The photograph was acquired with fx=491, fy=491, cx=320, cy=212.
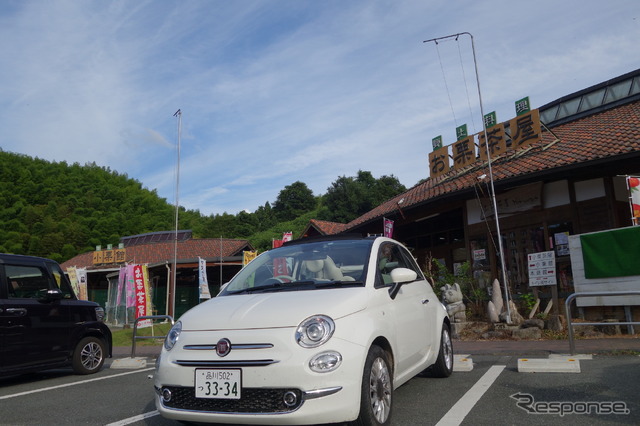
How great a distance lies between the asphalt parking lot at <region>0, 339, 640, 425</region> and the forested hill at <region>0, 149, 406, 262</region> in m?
49.4

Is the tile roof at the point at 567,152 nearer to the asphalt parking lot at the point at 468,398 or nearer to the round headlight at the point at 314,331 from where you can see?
the asphalt parking lot at the point at 468,398

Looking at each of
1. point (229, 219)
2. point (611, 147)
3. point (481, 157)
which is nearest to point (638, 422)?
point (611, 147)

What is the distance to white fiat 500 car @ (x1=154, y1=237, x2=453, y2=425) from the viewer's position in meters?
3.21

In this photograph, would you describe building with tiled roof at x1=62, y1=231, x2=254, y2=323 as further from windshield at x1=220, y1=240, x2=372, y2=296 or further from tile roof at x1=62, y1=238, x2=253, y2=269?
windshield at x1=220, y1=240, x2=372, y2=296

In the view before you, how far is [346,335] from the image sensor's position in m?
3.42

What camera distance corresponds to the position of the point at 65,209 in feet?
194

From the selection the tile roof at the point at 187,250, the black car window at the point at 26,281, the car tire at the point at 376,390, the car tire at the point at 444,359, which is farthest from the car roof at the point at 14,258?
the tile roof at the point at 187,250

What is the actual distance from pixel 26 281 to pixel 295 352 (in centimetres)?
564

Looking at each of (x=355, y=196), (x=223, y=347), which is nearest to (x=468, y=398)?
(x=223, y=347)

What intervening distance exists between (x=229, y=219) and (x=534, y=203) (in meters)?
65.7

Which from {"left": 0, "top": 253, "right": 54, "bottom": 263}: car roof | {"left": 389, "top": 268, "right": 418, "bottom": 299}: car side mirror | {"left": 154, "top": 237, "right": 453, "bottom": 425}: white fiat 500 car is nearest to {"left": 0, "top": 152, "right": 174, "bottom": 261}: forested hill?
{"left": 0, "top": 253, "right": 54, "bottom": 263}: car roof

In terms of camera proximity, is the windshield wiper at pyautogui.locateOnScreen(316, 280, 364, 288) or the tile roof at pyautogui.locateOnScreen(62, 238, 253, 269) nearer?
the windshield wiper at pyautogui.locateOnScreen(316, 280, 364, 288)

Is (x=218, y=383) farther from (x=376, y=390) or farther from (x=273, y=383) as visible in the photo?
(x=376, y=390)

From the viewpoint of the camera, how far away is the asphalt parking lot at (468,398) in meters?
4.13
